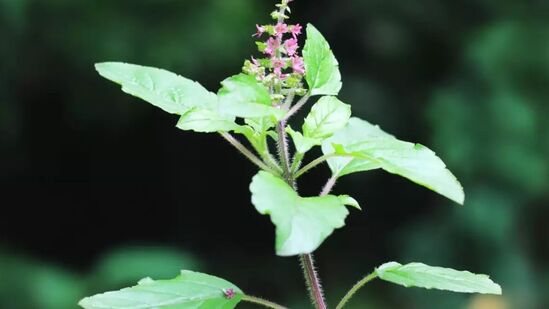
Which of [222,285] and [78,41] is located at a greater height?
[78,41]

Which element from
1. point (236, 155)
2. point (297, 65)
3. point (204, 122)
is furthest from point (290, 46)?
point (236, 155)

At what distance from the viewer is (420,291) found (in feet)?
19.6

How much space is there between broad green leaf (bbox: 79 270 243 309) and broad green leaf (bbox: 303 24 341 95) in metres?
0.27

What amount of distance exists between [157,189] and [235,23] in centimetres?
163

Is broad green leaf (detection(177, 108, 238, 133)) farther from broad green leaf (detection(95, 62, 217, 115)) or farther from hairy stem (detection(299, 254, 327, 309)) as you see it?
hairy stem (detection(299, 254, 327, 309))

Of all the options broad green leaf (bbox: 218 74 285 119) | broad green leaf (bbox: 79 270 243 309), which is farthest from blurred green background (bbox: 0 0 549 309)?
broad green leaf (bbox: 218 74 285 119)

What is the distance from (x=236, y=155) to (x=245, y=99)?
5285 mm

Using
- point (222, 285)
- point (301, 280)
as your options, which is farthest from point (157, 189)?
point (222, 285)

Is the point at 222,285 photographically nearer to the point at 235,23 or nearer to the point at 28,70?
the point at 235,23

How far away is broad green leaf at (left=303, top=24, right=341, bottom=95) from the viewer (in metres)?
0.95

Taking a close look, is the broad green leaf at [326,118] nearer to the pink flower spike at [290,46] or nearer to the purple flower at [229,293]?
the pink flower spike at [290,46]

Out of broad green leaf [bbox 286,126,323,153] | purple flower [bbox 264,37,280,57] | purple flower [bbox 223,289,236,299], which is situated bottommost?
purple flower [bbox 223,289,236,299]

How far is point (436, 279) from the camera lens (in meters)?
0.96

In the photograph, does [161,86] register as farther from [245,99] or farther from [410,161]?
[410,161]
